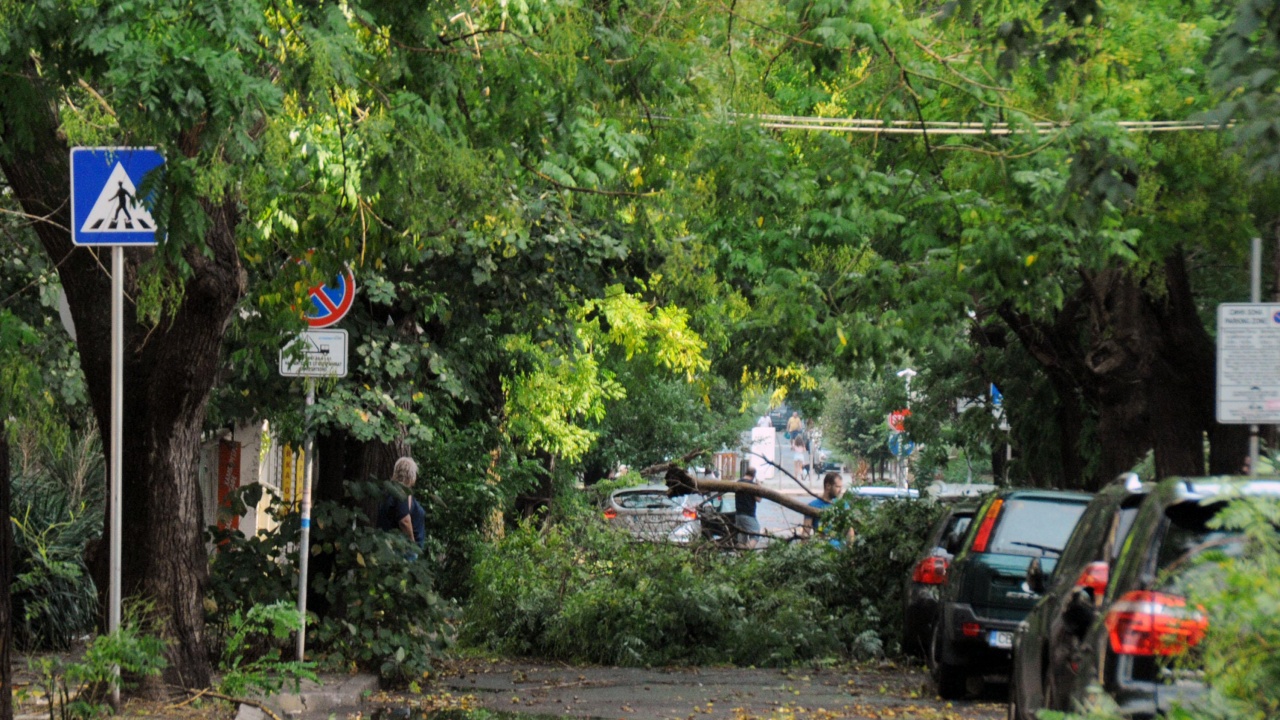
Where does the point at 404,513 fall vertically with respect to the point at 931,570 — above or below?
above

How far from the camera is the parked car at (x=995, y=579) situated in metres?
12.3

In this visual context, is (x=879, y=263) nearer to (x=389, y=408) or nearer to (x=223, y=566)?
(x=389, y=408)

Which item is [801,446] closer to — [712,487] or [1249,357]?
[712,487]

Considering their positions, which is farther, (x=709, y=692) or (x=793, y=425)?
(x=793, y=425)

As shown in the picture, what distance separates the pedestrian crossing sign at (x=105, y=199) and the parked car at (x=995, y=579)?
22.9 feet

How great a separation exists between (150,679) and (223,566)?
10.2 ft

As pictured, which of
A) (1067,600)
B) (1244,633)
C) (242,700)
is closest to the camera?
(1244,633)

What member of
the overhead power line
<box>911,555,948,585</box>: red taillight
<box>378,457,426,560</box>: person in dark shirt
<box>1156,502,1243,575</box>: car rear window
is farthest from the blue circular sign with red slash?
<box>1156,502,1243,575</box>: car rear window

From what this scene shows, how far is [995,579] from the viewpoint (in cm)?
1235

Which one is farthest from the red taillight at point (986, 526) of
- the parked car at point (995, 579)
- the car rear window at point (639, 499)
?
the car rear window at point (639, 499)

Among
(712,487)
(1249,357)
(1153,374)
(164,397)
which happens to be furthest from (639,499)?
(164,397)

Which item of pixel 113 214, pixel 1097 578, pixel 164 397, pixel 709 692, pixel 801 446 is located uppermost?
pixel 113 214

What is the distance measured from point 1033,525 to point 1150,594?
698cm

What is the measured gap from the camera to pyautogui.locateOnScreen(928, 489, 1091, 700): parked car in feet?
40.4
